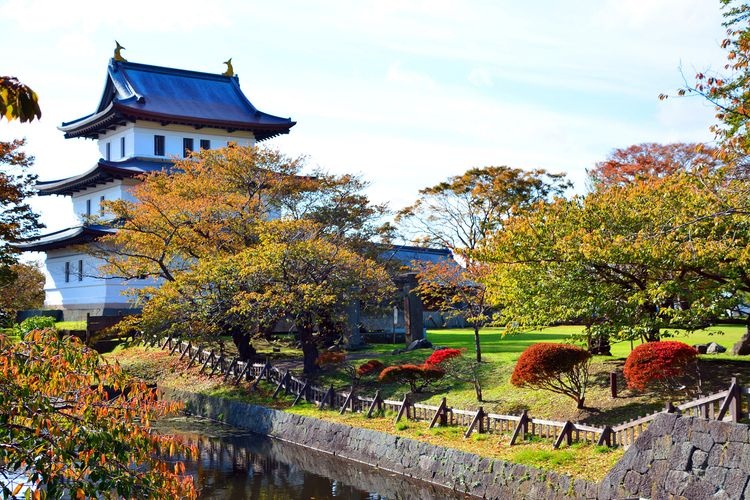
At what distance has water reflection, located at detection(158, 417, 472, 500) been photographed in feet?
59.7

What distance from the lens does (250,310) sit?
27.1 m

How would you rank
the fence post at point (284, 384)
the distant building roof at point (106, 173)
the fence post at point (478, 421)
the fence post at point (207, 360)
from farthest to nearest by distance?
the distant building roof at point (106, 173) < the fence post at point (207, 360) < the fence post at point (284, 384) < the fence post at point (478, 421)

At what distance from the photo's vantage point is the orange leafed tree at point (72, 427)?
648 cm

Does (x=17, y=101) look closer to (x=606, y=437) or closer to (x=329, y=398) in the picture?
(x=606, y=437)

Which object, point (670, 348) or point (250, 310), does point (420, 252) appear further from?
point (670, 348)

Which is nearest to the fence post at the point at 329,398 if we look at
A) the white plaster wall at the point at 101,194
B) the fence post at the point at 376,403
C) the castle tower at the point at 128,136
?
the fence post at the point at 376,403

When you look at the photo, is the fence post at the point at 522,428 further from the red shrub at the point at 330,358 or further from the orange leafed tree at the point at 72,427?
the orange leafed tree at the point at 72,427

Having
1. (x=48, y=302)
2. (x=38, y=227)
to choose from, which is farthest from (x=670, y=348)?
(x=48, y=302)

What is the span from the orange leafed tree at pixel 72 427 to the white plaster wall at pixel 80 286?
36.8 meters

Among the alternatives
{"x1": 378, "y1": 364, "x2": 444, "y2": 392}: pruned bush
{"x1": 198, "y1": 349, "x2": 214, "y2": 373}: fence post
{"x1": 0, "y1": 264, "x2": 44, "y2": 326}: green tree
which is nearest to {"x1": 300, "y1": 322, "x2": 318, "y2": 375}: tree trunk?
{"x1": 378, "y1": 364, "x2": 444, "y2": 392}: pruned bush

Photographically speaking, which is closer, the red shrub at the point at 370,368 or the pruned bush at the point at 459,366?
the pruned bush at the point at 459,366

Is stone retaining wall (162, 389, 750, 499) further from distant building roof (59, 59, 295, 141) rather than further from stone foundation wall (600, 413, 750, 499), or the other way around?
distant building roof (59, 59, 295, 141)

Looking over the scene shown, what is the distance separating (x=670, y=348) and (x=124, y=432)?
1359 centimetres

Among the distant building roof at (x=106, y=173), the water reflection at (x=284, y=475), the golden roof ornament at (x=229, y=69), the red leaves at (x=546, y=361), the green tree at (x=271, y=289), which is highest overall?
the golden roof ornament at (x=229, y=69)
